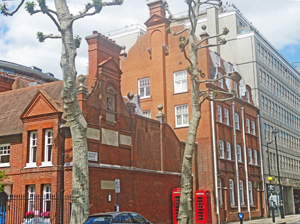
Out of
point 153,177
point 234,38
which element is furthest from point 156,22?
point 153,177

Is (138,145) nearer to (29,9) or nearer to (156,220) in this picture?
(156,220)

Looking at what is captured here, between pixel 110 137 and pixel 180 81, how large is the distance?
1328 centimetres

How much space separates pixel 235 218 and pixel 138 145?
13514mm

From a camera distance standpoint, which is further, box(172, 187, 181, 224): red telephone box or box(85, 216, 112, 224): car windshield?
box(172, 187, 181, 224): red telephone box

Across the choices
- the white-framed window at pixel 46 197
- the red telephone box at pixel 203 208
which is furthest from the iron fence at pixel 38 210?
the red telephone box at pixel 203 208

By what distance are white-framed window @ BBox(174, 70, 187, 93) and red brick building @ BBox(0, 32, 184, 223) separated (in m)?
7.36

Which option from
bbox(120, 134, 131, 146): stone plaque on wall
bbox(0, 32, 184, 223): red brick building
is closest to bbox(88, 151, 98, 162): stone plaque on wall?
bbox(0, 32, 184, 223): red brick building

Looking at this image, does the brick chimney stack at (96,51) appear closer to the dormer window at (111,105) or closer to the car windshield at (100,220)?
Answer: the dormer window at (111,105)

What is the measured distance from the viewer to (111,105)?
24.5 m

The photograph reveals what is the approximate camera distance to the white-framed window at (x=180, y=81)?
35031 mm

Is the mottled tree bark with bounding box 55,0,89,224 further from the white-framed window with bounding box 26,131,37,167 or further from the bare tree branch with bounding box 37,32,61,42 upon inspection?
the white-framed window with bounding box 26,131,37,167

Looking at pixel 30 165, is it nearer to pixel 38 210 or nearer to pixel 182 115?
pixel 38 210

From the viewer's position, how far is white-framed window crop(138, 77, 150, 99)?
36.7 meters

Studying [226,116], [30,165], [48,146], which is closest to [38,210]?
[30,165]
